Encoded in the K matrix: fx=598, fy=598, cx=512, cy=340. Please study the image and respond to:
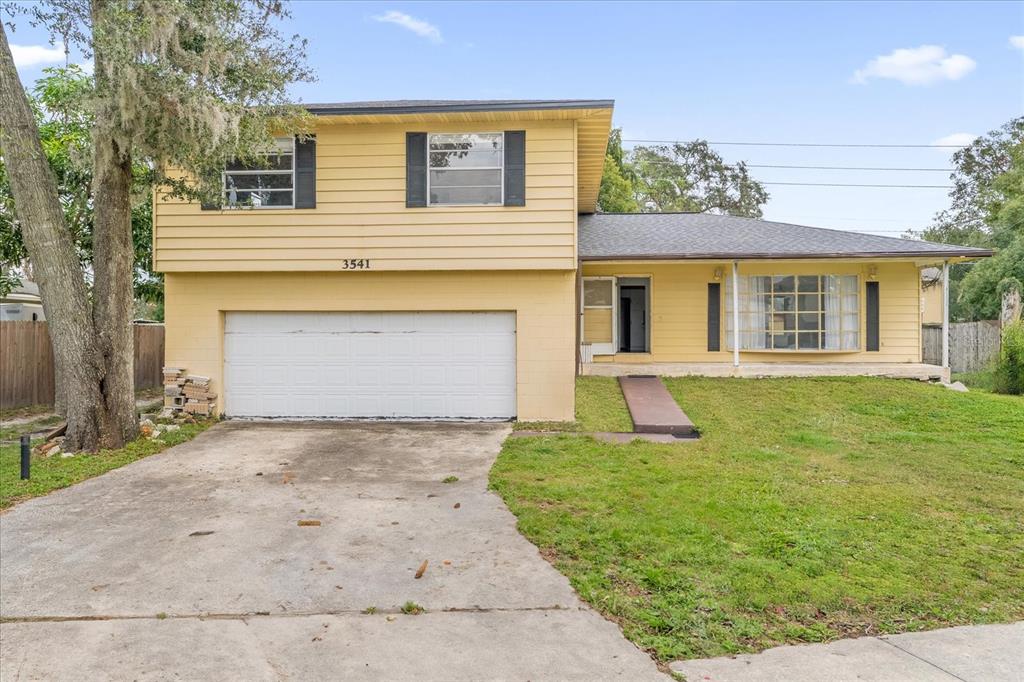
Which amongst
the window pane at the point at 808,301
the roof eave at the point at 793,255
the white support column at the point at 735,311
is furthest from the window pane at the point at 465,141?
the window pane at the point at 808,301

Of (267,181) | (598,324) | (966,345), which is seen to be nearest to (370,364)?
(267,181)

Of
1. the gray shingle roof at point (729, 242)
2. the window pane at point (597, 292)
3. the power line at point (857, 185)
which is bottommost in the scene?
the window pane at point (597, 292)

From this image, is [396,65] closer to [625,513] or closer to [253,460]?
[253,460]

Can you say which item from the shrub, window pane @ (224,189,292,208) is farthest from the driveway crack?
the shrub

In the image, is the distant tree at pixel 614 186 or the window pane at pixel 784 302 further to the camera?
the distant tree at pixel 614 186

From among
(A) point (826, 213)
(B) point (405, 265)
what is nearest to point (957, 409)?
(B) point (405, 265)

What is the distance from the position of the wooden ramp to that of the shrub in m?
6.78

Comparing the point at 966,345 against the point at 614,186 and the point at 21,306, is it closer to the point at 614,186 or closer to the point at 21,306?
the point at 614,186

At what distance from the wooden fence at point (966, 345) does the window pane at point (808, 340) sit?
16.1ft

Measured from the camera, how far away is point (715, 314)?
12328 millimetres

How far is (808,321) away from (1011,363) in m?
3.69

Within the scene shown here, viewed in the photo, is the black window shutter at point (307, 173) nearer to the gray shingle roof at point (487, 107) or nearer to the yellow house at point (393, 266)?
the yellow house at point (393, 266)

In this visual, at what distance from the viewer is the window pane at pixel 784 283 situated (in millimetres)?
12273

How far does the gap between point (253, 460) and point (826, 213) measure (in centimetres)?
3753
